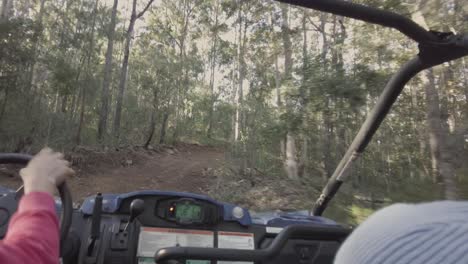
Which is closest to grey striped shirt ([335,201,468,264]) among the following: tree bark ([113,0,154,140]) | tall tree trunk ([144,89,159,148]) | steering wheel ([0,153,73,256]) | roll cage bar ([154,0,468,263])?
roll cage bar ([154,0,468,263])

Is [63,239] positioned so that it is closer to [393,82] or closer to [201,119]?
[393,82]

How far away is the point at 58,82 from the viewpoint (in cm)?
1316

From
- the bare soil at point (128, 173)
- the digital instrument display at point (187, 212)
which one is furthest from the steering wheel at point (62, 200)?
the bare soil at point (128, 173)

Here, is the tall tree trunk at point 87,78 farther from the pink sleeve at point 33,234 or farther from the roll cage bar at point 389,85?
the pink sleeve at point 33,234

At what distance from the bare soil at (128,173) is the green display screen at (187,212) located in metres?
7.85

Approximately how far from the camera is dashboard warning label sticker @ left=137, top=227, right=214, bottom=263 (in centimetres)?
187

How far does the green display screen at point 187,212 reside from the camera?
1955 millimetres

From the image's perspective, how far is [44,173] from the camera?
119 cm

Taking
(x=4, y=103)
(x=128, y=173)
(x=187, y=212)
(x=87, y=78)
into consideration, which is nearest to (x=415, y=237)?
→ (x=187, y=212)

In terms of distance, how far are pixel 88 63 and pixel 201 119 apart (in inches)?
530

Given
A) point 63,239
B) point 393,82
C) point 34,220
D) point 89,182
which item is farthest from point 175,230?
point 89,182

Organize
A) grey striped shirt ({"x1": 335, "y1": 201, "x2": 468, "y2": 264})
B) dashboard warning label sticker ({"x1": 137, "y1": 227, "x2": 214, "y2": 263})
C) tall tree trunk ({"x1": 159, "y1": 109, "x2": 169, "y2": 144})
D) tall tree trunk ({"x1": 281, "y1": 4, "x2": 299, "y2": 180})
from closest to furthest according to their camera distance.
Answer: grey striped shirt ({"x1": 335, "y1": 201, "x2": 468, "y2": 264}) → dashboard warning label sticker ({"x1": 137, "y1": 227, "x2": 214, "y2": 263}) → tall tree trunk ({"x1": 281, "y1": 4, "x2": 299, "y2": 180}) → tall tree trunk ({"x1": 159, "y1": 109, "x2": 169, "y2": 144})

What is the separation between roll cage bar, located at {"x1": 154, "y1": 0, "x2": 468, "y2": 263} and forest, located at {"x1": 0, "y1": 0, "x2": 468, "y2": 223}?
28 cm

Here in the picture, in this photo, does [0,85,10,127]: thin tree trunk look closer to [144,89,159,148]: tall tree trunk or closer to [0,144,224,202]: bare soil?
[0,144,224,202]: bare soil
